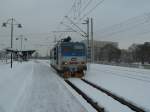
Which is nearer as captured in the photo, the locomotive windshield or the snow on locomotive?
the snow on locomotive

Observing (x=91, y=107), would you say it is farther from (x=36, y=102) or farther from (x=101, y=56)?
(x=101, y=56)

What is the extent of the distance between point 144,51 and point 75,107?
292 feet

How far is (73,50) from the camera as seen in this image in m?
25.6

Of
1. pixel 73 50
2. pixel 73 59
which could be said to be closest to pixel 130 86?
pixel 73 59

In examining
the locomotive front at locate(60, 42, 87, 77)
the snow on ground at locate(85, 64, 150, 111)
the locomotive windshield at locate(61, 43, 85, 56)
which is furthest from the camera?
the locomotive windshield at locate(61, 43, 85, 56)

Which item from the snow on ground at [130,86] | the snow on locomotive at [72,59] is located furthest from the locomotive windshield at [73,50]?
the snow on ground at [130,86]

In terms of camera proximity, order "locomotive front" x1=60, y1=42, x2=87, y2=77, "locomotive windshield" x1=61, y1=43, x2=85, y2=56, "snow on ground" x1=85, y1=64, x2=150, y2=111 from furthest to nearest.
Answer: "locomotive windshield" x1=61, y1=43, x2=85, y2=56
"locomotive front" x1=60, y1=42, x2=87, y2=77
"snow on ground" x1=85, y1=64, x2=150, y2=111

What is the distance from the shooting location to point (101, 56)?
124 m

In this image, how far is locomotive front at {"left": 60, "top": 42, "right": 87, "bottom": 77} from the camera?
25141 mm

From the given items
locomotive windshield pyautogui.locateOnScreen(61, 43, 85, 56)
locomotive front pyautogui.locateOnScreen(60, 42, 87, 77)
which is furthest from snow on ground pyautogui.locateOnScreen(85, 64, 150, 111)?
locomotive windshield pyautogui.locateOnScreen(61, 43, 85, 56)

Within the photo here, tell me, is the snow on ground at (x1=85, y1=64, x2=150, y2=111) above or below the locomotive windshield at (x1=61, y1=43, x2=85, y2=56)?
Answer: below

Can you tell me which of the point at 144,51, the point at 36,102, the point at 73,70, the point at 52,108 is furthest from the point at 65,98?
the point at 144,51

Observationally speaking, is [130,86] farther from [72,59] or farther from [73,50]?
[73,50]

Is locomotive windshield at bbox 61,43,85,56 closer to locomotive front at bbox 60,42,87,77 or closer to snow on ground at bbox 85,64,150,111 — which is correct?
locomotive front at bbox 60,42,87,77
